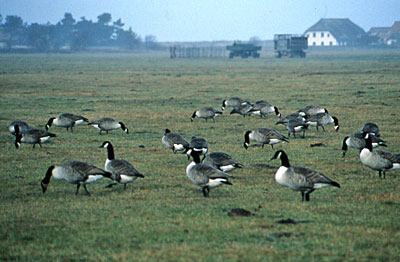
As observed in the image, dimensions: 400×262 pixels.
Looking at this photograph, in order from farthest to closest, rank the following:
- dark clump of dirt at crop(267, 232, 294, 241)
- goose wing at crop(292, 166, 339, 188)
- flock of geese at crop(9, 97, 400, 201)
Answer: flock of geese at crop(9, 97, 400, 201) → goose wing at crop(292, 166, 339, 188) → dark clump of dirt at crop(267, 232, 294, 241)

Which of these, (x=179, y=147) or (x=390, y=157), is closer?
(x=390, y=157)

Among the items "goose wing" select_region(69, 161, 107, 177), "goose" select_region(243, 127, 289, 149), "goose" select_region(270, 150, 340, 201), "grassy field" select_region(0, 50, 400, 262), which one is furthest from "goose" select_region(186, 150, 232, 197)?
"goose" select_region(243, 127, 289, 149)

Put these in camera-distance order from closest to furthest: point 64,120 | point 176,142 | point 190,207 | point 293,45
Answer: point 190,207 < point 176,142 < point 64,120 < point 293,45

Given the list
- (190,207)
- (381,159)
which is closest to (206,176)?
(190,207)

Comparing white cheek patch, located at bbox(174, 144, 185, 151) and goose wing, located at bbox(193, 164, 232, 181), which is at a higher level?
goose wing, located at bbox(193, 164, 232, 181)

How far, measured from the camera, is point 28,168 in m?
16.5

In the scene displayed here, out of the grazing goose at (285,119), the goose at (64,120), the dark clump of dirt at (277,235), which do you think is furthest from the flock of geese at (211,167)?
the grazing goose at (285,119)

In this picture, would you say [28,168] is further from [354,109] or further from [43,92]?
[43,92]

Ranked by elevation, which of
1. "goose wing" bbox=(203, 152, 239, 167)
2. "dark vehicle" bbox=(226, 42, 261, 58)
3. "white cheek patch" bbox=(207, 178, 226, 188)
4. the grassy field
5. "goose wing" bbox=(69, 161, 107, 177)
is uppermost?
"dark vehicle" bbox=(226, 42, 261, 58)

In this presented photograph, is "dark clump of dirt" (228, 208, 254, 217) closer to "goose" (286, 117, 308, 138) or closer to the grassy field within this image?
the grassy field

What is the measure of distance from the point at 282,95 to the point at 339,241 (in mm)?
31394

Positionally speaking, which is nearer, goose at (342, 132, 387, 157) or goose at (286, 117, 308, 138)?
goose at (342, 132, 387, 157)

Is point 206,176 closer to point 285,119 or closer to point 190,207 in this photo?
point 190,207

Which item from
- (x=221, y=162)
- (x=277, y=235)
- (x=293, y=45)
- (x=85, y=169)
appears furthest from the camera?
(x=293, y=45)
